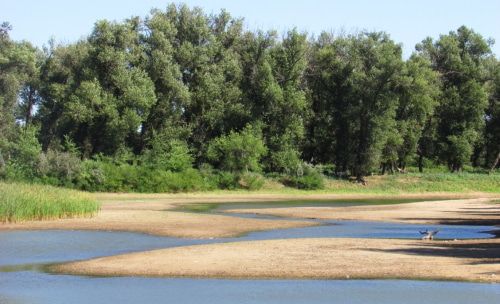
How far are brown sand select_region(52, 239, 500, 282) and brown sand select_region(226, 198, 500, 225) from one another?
1530 cm

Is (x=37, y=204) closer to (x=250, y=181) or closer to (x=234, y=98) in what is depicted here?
(x=250, y=181)

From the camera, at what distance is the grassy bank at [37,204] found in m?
40.0

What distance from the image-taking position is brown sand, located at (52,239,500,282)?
2411 centimetres

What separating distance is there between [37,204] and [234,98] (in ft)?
163

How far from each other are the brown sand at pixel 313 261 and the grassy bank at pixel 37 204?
45.1 ft

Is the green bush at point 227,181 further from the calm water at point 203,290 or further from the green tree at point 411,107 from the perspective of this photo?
the calm water at point 203,290

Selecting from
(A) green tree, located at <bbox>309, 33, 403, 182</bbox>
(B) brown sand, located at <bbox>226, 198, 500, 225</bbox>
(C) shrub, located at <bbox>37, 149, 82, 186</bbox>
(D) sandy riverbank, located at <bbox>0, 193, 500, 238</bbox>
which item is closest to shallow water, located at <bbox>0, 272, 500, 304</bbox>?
(D) sandy riverbank, located at <bbox>0, 193, 500, 238</bbox>

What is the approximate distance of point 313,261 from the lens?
26.7m

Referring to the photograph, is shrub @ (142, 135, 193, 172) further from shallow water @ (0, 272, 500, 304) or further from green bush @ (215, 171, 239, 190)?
shallow water @ (0, 272, 500, 304)

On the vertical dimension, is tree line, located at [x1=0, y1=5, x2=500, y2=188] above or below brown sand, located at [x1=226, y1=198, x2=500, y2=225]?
above

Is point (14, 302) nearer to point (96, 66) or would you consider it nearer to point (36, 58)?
point (96, 66)

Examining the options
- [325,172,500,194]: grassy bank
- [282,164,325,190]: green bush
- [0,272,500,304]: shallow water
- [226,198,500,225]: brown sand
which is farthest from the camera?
[325,172,500,194]: grassy bank

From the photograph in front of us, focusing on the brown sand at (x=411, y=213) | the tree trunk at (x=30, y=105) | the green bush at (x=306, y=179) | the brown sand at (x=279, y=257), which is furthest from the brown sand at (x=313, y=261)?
the tree trunk at (x=30, y=105)

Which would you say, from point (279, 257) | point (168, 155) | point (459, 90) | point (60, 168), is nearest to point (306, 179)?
point (168, 155)
